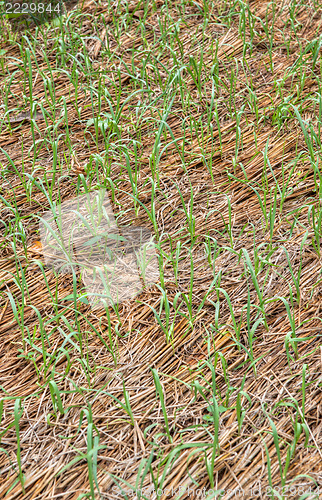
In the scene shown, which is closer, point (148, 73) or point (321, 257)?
point (321, 257)

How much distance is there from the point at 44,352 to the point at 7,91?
1.76 m

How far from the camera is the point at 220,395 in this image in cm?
154

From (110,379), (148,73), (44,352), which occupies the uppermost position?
(148,73)

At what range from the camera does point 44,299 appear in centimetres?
193

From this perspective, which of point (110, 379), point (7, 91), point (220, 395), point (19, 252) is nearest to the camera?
point (220, 395)

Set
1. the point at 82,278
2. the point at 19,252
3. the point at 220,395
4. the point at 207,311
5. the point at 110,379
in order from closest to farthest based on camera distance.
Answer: the point at 220,395 → the point at 110,379 → the point at 207,311 → the point at 82,278 → the point at 19,252

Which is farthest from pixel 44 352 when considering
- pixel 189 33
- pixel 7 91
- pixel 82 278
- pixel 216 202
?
pixel 189 33

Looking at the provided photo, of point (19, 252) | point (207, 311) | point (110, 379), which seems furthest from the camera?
point (19, 252)

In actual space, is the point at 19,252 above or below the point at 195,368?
above

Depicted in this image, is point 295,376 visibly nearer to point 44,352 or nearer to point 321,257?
point 321,257

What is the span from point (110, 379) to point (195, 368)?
0.30 meters

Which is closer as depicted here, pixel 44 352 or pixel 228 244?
pixel 44 352

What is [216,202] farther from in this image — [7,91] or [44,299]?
[7,91]

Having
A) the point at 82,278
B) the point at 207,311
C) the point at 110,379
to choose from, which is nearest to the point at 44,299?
the point at 82,278
